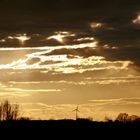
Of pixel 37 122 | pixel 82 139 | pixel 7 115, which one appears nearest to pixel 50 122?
pixel 37 122

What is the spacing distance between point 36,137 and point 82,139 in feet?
20.8

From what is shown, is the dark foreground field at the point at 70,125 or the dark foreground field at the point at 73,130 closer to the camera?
the dark foreground field at the point at 73,130

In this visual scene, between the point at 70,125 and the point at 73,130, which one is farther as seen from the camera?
the point at 70,125

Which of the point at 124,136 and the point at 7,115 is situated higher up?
the point at 7,115

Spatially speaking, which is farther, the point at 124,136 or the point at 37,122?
the point at 37,122

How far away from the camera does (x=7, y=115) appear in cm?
15588

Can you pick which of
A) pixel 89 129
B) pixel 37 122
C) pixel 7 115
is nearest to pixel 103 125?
pixel 89 129

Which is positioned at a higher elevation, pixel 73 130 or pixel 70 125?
pixel 70 125

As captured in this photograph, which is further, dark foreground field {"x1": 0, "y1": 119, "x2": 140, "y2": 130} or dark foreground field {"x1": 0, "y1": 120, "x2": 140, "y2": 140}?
dark foreground field {"x1": 0, "y1": 119, "x2": 140, "y2": 130}

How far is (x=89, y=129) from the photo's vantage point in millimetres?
95125

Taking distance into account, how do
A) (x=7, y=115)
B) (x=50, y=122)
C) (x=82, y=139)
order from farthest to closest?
(x=7, y=115), (x=50, y=122), (x=82, y=139)

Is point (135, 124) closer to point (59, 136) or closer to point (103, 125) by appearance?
point (103, 125)

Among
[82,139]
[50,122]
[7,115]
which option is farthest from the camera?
[7,115]

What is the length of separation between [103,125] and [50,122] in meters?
7.99
